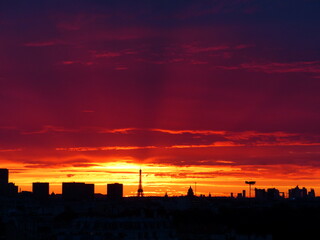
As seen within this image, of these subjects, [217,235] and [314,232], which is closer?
[217,235]

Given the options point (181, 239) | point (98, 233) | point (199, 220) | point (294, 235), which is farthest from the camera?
point (199, 220)

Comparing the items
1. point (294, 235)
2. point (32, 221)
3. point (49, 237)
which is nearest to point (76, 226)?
point (49, 237)

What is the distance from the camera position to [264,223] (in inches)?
7402

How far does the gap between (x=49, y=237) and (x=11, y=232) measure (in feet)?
57.8

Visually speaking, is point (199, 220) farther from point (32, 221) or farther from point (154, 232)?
point (154, 232)

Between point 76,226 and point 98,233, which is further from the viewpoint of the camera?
point 76,226

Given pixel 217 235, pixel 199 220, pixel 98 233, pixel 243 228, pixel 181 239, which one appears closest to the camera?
pixel 98 233

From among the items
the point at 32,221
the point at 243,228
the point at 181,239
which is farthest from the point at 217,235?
the point at 243,228

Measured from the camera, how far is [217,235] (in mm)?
138125

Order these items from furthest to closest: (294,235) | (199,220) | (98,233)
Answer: (199,220), (294,235), (98,233)

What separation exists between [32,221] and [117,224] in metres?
25.4

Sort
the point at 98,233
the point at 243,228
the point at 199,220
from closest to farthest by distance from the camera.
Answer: the point at 98,233, the point at 243,228, the point at 199,220

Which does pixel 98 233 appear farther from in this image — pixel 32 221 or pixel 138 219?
pixel 32 221

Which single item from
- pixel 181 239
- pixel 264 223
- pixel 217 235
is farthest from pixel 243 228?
pixel 181 239
